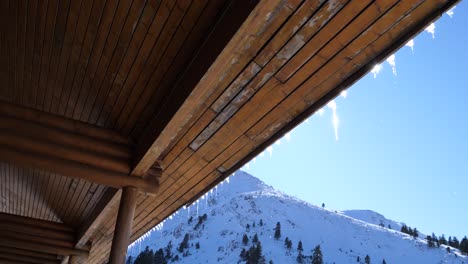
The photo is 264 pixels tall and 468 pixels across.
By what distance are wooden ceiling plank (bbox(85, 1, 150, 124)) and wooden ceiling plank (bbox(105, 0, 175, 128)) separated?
11 cm

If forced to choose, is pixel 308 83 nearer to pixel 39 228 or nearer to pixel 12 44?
pixel 12 44

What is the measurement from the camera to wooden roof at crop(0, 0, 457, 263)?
2.81 meters

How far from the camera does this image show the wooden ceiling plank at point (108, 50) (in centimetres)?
335

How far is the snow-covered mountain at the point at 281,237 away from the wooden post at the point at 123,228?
182 feet

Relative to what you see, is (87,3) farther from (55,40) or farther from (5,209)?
(5,209)

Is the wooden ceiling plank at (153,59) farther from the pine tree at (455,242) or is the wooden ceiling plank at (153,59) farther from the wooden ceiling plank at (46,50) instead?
the pine tree at (455,242)

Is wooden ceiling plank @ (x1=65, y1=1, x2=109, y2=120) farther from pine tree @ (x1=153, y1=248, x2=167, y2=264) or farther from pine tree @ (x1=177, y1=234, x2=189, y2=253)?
pine tree @ (x1=177, y1=234, x2=189, y2=253)

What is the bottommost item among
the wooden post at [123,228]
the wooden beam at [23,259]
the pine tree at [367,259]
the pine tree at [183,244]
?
the wooden post at [123,228]

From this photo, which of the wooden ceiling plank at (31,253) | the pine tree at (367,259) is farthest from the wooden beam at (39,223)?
the pine tree at (367,259)

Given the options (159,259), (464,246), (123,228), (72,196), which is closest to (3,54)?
(123,228)

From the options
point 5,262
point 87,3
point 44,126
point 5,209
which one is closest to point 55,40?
point 87,3

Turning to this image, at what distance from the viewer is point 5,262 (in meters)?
10.2

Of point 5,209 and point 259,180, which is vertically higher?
point 259,180

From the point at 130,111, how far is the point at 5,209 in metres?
6.22
